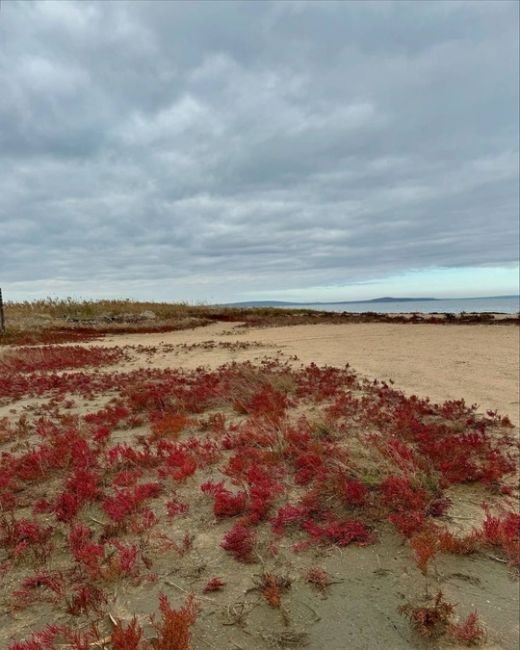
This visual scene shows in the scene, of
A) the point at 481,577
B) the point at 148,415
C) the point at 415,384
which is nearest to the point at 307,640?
the point at 481,577

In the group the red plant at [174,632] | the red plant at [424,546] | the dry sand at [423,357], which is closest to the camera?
the red plant at [174,632]

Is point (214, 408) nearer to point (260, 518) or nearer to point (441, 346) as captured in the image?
point (260, 518)

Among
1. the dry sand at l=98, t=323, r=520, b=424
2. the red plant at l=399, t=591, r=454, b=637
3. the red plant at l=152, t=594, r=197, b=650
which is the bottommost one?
the red plant at l=399, t=591, r=454, b=637

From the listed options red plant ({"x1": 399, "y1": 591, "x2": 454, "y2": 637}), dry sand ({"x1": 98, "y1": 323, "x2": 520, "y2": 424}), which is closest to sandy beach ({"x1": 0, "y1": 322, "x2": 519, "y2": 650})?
red plant ({"x1": 399, "y1": 591, "x2": 454, "y2": 637})

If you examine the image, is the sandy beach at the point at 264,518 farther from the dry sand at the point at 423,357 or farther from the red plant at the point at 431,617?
the dry sand at the point at 423,357

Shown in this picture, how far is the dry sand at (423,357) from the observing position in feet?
38.1

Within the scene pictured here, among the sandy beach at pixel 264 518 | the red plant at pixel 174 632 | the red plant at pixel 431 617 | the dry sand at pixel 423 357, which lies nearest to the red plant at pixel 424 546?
the sandy beach at pixel 264 518

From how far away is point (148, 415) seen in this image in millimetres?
9211

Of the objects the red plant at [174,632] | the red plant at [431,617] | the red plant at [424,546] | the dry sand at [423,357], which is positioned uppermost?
the dry sand at [423,357]

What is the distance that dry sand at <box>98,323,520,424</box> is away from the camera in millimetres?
11625

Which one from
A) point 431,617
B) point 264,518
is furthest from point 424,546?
point 264,518

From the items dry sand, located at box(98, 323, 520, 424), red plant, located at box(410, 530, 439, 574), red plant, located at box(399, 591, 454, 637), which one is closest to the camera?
red plant, located at box(399, 591, 454, 637)

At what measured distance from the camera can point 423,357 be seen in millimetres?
17266

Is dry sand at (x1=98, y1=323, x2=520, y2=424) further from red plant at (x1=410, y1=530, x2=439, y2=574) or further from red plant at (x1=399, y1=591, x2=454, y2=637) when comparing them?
red plant at (x1=399, y1=591, x2=454, y2=637)
